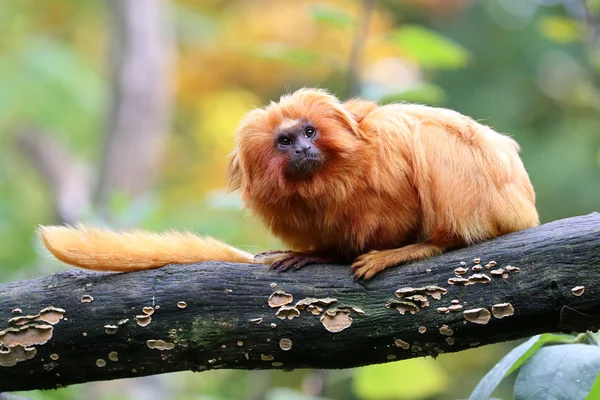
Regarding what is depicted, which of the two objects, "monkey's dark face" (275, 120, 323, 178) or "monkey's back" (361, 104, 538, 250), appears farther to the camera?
"monkey's dark face" (275, 120, 323, 178)

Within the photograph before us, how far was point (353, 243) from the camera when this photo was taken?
3.13 metres

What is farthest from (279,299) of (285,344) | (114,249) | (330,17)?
(330,17)

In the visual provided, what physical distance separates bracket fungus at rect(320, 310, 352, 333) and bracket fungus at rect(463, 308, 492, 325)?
1.36ft

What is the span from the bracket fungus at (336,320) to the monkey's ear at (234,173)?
0.95 meters

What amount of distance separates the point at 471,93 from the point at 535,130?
3.02ft

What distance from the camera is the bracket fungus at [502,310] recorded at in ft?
8.56

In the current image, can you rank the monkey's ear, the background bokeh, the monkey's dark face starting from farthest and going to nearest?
the background bokeh, the monkey's ear, the monkey's dark face

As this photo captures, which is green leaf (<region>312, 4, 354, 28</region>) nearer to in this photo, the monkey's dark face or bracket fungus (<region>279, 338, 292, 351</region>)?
the monkey's dark face

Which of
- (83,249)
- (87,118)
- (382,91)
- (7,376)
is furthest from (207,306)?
(87,118)

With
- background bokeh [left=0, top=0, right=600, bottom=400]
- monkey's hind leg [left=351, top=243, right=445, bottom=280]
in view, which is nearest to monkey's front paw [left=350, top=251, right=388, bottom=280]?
monkey's hind leg [left=351, top=243, right=445, bottom=280]

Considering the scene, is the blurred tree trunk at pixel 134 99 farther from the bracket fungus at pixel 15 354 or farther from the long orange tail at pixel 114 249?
the bracket fungus at pixel 15 354

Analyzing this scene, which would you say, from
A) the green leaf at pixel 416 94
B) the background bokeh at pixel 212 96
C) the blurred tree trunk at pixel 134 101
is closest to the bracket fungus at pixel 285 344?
the green leaf at pixel 416 94

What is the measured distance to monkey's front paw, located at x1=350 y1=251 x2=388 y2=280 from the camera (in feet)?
9.30

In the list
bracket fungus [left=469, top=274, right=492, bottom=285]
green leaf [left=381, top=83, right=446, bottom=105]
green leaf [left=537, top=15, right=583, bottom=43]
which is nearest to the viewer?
bracket fungus [left=469, top=274, right=492, bottom=285]
